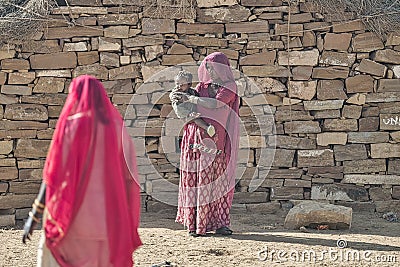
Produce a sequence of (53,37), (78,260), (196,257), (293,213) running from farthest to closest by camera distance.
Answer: (53,37), (293,213), (196,257), (78,260)

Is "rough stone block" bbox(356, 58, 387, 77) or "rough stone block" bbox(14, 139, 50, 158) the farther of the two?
"rough stone block" bbox(356, 58, 387, 77)

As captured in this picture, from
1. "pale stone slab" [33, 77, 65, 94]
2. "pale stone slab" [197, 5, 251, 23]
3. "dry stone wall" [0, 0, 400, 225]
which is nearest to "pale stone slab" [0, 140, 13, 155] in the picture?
"dry stone wall" [0, 0, 400, 225]

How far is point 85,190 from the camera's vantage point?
4051mm

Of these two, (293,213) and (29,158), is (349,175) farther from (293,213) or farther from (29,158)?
(29,158)

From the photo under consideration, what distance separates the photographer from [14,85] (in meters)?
A: 8.11

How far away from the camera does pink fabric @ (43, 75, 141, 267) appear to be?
3990 millimetres

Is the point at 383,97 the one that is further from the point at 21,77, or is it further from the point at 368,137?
the point at 21,77

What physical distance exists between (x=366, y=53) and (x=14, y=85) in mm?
4054

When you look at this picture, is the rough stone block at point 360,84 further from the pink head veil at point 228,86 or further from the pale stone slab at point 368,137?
the pink head veil at point 228,86

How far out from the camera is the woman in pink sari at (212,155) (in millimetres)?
6828

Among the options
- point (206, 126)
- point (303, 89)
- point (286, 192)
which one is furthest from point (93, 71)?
point (286, 192)

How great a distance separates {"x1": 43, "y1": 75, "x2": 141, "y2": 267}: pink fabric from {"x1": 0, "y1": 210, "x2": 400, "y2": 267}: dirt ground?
1.70 metres

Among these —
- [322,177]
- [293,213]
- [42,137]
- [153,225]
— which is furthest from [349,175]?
[42,137]

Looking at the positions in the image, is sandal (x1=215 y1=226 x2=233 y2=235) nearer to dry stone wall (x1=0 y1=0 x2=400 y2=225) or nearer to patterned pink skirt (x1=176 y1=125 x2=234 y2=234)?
patterned pink skirt (x1=176 y1=125 x2=234 y2=234)
